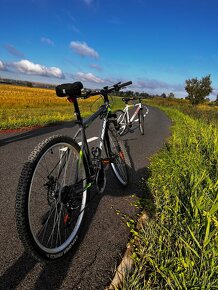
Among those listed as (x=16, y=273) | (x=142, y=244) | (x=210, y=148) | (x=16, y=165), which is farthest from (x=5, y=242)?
(x=210, y=148)

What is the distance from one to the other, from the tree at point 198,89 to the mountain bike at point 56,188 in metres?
80.5

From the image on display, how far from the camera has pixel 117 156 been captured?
14.5ft

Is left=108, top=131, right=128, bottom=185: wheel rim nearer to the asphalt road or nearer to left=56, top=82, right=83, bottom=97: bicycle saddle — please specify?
the asphalt road

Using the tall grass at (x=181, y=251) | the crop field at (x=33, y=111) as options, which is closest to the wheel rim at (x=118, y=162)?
the crop field at (x=33, y=111)

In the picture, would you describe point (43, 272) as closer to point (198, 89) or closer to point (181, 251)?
point (181, 251)

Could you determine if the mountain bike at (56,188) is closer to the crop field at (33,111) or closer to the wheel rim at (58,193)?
the wheel rim at (58,193)

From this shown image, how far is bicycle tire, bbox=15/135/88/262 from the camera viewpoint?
2.09m

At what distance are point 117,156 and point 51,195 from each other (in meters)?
2.02

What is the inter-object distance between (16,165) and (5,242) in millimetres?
2802

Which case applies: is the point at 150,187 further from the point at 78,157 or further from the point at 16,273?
the point at 16,273

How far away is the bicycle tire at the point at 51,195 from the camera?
6.85ft

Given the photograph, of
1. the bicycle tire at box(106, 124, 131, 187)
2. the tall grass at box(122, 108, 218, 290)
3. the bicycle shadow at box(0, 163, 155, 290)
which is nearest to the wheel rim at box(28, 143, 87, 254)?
the bicycle shadow at box(0, 163, 155, 290)

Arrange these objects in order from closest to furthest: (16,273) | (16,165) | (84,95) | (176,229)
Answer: (16,273)
(176,229)
(84,95)
(16,165)

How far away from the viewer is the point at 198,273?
7.23 ft
